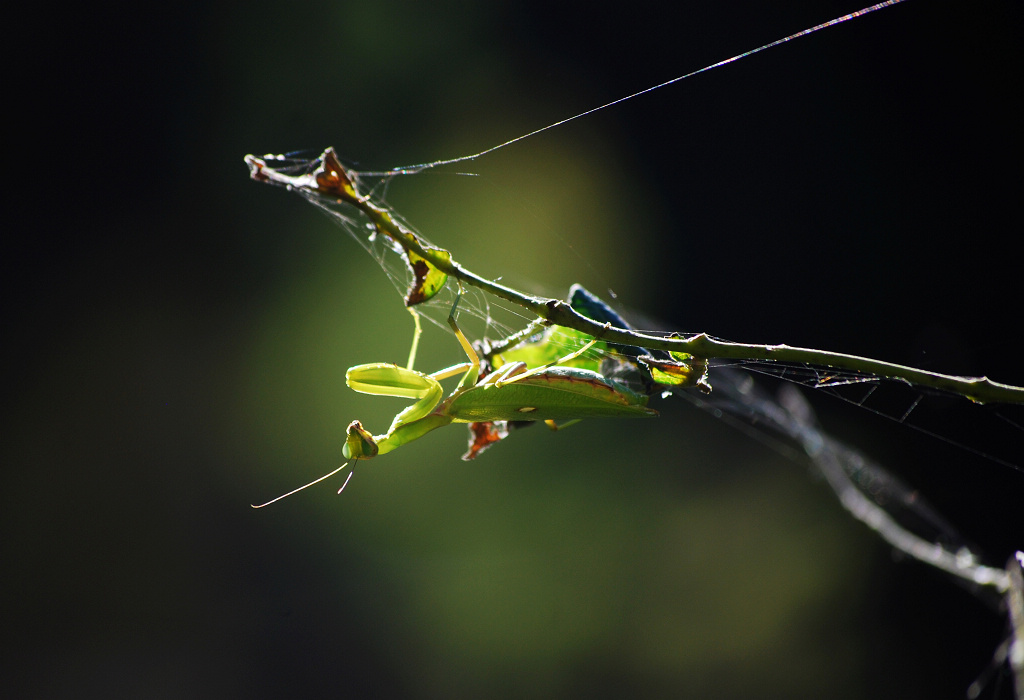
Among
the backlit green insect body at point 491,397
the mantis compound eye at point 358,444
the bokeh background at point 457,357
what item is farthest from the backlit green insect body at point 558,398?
the bokeh background at point 457,357

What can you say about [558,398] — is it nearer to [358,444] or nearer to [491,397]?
[491,397]

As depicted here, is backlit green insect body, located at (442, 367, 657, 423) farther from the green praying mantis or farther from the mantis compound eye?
the mantis compound eye

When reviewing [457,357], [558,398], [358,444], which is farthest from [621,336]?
[457,357]

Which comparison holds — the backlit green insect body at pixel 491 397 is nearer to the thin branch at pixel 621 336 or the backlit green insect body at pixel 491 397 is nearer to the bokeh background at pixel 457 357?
the thin branch at pixel 621 336

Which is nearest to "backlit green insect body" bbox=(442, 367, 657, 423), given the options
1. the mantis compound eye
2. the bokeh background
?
the mantis compound eye

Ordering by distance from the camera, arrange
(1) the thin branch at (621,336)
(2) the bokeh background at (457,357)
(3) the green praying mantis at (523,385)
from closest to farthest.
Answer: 1. (1) the thin branch at (621,336)
2. (3) the green praying mantis at (523,385)
3. (2) the bokeh background at (457,357)

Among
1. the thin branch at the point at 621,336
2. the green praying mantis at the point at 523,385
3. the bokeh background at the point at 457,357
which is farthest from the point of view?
the bokeh background at the point at 457,357
